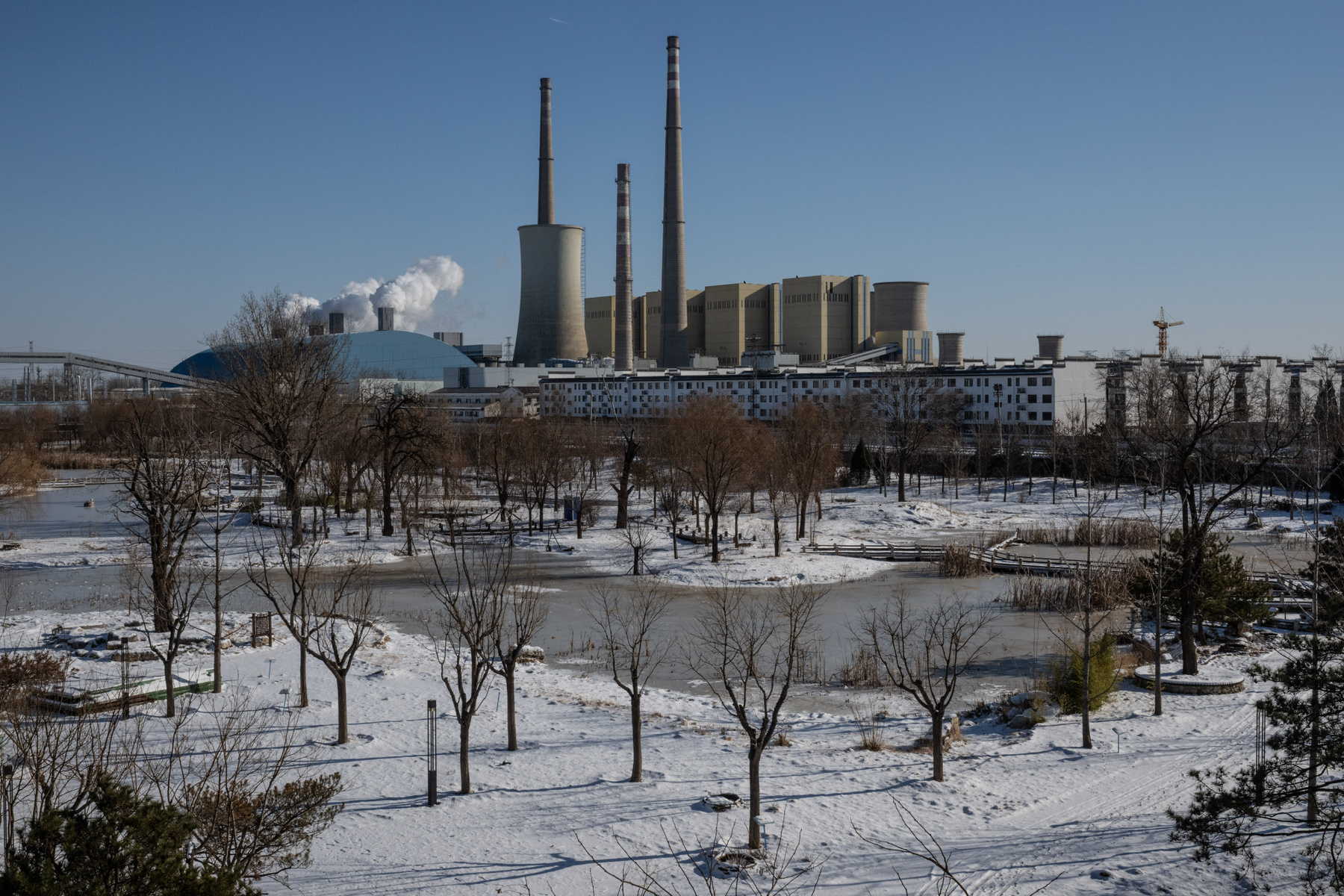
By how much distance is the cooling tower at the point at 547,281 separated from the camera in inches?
2854

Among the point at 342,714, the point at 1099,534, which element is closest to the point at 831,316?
the point at 1099,534

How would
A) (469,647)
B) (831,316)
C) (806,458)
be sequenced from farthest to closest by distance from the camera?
1. (831,316)
2. (806,458)
3. (469,647)

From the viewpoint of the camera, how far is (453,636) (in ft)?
59.1

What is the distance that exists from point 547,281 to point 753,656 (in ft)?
214

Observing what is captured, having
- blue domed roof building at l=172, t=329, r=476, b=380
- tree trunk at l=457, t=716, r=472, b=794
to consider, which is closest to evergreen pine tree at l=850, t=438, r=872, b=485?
tree trunk at l=457, t=716, r=472, b=794

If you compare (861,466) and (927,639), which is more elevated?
(861,466)

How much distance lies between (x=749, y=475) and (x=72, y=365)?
7029cm

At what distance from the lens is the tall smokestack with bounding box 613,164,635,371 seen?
252 feet

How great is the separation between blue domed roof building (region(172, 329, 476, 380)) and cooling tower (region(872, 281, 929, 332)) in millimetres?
34980

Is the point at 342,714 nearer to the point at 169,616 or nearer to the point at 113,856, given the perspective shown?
the point at 169,616

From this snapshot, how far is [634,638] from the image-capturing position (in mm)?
18750

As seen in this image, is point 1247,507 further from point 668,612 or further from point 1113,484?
point 668,612

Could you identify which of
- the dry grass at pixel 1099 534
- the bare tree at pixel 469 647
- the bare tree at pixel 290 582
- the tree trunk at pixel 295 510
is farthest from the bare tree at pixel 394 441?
the dry grass at pixel 1099 534

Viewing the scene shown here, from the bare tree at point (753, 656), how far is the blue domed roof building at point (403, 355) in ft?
226
